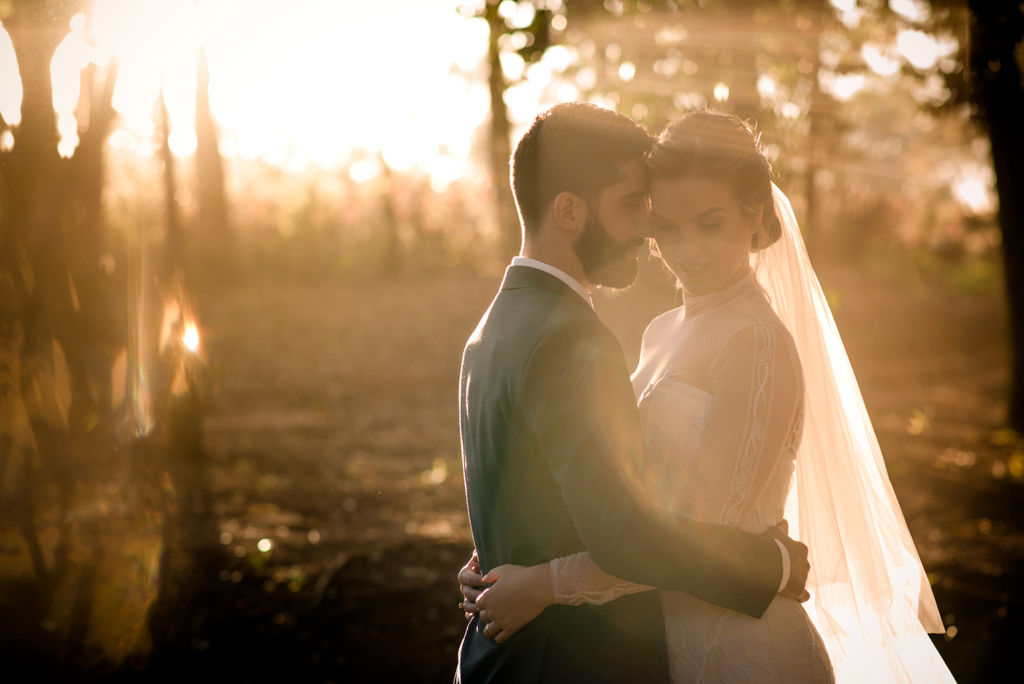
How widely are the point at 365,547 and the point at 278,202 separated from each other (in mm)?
15698

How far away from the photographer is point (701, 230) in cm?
238

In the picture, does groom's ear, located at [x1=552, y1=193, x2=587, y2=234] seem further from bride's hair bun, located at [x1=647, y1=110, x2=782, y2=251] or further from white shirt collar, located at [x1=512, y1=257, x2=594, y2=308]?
bride's hair bun, located at [x1=647, y1=110, x2=782, y2=251]

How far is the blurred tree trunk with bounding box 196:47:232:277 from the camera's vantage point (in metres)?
17.0

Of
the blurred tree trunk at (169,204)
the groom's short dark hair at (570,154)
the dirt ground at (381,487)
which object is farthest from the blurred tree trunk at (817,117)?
the blurred tree trunk at (169,204)

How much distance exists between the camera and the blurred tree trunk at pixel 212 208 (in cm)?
1700

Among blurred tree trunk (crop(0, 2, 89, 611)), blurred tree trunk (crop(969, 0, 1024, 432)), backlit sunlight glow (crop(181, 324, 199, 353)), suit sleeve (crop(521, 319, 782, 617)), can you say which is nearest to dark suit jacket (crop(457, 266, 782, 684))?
suit sleeve (crop(521, 319, 782, 617))

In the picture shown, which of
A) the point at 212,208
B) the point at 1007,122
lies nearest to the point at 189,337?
the point at 1007,122

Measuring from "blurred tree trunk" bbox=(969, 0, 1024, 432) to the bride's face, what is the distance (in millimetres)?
6359

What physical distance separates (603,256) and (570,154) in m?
0.31

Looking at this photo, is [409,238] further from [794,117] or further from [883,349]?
[794,117]

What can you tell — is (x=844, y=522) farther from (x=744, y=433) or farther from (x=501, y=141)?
(x=501, y=141)

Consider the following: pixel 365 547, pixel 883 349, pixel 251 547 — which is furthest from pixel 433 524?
pixel 883 349

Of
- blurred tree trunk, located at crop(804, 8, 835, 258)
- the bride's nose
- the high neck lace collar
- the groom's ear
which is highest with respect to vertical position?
blurred tree trunk, located at crop(804, 8, 835, 258)

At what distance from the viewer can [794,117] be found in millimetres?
6590
